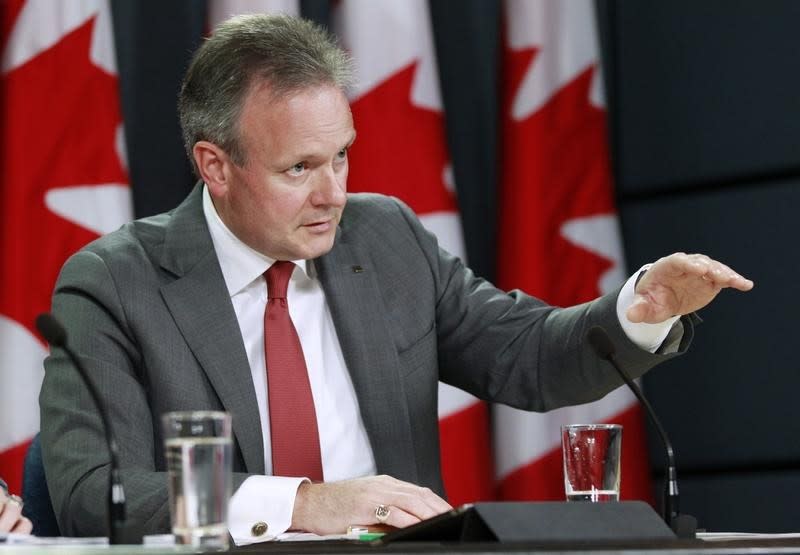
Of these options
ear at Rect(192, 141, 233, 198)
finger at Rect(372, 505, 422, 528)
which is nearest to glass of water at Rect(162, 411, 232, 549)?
finger at Rect(372, 505, 422, 528)

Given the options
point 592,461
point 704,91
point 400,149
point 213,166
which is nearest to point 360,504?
point 592,461

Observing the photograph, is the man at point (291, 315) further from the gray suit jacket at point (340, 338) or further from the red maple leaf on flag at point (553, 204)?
the red maple leaf on flag at point (553, 204)

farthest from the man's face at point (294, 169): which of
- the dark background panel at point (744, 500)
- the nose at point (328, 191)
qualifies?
the dark background panel at point (744, 500)

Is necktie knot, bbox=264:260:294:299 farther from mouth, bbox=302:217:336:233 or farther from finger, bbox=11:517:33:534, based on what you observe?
finger, bbox=11:517:33:534

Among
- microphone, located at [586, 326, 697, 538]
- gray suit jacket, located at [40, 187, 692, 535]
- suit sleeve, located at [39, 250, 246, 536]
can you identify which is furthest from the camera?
gray suit jacket, located at [40, 187, 692, 535]

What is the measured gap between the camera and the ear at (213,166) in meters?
2.32

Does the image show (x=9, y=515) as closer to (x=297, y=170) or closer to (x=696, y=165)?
(x=297, y=170)

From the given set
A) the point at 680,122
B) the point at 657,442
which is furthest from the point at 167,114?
the point at 657,442

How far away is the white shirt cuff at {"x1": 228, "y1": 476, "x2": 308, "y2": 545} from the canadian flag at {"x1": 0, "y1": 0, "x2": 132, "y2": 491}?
1.18m

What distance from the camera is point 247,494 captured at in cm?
183

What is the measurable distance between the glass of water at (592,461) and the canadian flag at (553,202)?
4.82 ft

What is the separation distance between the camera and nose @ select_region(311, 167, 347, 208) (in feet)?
7.32

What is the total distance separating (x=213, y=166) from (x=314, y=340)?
367mm

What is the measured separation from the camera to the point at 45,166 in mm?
2922
